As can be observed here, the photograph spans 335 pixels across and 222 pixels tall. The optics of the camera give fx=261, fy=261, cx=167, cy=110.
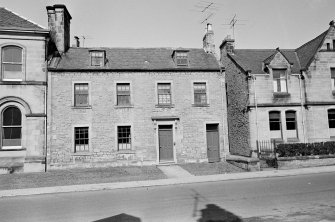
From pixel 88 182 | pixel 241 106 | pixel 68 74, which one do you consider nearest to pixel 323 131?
pixel 241 106

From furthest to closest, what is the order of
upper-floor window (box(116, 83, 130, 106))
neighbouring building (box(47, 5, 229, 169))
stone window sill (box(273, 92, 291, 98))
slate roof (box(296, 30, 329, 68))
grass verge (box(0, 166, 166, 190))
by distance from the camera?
slate roof (box(296, 30, 329, 68))
stone window sill (box(273, 92, 291, 98))
upper-floor window (box(116, 83, 130, 106))
neighbouring building (box(47, 5, 229, 169))
grass verge (box(0, 166, 166, 190))

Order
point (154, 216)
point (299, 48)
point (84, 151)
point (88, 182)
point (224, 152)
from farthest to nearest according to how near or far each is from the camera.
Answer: point (299, 48), point (224, 152), point (84, 151), point (88, 182), point (154, 216)

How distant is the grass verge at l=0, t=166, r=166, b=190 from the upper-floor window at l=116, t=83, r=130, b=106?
5064mm

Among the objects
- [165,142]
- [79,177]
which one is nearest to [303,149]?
[165,142]

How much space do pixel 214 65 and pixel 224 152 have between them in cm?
716

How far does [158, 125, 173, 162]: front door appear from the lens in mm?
20125

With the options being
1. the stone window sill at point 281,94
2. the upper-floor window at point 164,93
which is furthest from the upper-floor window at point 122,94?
the stone window sill at point 281,94

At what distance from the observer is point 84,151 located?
1927 cm

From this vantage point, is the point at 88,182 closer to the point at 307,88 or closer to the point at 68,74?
the point at 68,74

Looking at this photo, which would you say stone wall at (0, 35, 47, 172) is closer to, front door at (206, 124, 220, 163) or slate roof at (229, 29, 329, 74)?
front door at (206, 124, 220, 163)

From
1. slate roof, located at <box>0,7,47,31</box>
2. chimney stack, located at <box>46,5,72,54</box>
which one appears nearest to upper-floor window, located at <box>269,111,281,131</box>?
chimney stack, located at <box>46,5,72,54</box>

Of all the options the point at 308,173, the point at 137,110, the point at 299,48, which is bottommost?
the point at 308,173

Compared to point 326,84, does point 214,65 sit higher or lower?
higher

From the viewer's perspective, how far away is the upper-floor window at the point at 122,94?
20234 millimetres
